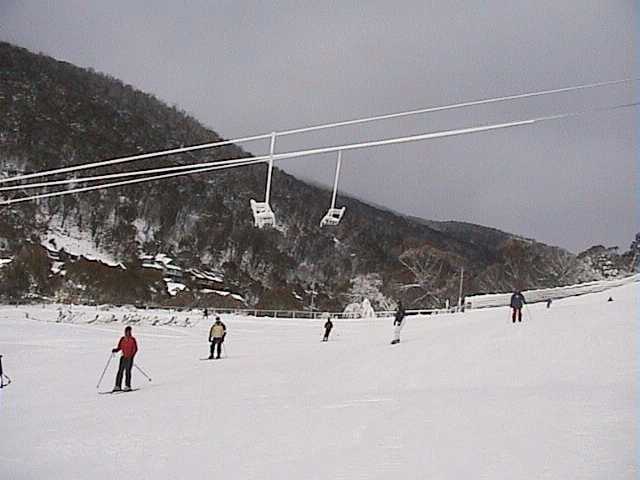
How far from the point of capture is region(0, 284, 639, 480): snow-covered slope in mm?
6266

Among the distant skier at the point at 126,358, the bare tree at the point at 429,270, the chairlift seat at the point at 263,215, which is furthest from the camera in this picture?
the bare tree at the point at 429,270

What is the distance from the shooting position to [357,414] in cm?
830

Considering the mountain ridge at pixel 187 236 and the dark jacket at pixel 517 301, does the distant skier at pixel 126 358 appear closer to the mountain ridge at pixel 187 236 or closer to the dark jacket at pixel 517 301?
the dark jacket at pixel 517 301

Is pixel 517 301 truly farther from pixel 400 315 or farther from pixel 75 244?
pixel 75 244

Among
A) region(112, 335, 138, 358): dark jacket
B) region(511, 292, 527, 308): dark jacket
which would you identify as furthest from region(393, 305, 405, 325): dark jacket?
region(112, 335, 138, 358): dark jacket

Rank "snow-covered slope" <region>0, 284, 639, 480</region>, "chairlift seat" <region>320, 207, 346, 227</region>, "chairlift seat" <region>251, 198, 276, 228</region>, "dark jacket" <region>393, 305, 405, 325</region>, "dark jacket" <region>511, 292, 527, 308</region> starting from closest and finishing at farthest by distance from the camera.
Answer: "snow-covered slope" <region>0, 284, 639, 480</region>
"chairlift seat" <region>251, 198, 276, 228</region>
"chairlift seat" <region>320, 207, 346, 227</region>
"dark jacket" <region>393, 305, 405, 325</region>
"dark jacket" <region>511, 292, 527, 308</region>

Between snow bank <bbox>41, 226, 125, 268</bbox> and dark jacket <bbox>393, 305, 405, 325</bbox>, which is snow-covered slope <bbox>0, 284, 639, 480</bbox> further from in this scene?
snow bank <bbox>41, 226, 125, 268</bbox>

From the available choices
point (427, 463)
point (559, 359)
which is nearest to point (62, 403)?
point (427, 463)

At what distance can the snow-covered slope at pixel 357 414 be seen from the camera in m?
6.27

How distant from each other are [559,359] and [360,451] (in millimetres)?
6877

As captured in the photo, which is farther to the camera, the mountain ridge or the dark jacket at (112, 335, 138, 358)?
the mountain ridge

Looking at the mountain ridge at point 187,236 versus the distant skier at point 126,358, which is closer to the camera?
the distant skier at point 126,358

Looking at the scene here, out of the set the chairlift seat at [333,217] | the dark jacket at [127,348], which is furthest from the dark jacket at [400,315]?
the chairlift seat at [333,217]

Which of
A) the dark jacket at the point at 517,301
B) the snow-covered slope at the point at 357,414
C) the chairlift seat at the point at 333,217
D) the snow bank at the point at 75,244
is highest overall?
the snow bank at the point at 75,244
